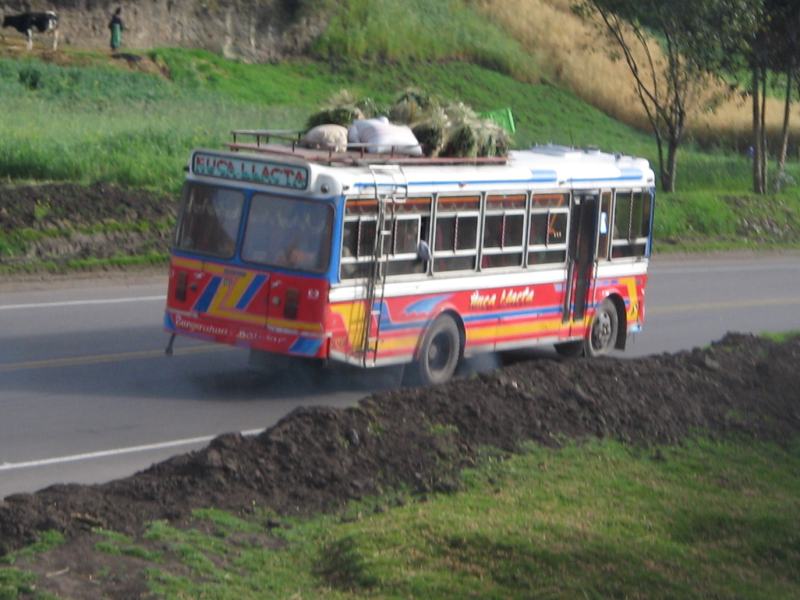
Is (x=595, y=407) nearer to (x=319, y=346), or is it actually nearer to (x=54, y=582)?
(x=319, y=346)

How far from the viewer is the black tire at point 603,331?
17.9 meters

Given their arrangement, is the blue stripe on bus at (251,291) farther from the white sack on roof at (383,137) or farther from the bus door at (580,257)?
the bus door at (580,257)

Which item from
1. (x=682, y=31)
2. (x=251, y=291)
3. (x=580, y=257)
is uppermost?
(x=682, y=31)

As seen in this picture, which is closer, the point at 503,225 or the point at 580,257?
the point at 503,225

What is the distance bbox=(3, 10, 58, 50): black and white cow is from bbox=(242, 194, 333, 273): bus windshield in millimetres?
37791

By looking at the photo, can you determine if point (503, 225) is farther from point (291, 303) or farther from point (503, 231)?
point (291, 303)

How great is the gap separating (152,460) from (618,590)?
492 cm

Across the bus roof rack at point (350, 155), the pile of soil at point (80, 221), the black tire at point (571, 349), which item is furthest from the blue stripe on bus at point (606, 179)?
the pile of soil at point (80, 221)

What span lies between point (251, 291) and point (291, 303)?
1.58 ft

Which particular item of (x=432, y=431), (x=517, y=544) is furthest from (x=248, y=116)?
(x=517, y=544)

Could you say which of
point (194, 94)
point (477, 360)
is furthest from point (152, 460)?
point (194, 94)

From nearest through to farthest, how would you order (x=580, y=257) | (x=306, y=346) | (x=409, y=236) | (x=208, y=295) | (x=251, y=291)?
(x=306, y=346) → (x=251, y=291) → (x=208, y=295) → (x=409, y=236) → (x=580, y=257)

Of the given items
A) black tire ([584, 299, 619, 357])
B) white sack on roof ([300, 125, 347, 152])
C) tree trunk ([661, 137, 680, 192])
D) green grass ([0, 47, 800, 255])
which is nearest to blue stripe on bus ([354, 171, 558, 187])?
white sack on roof ([300, 125, 347, 152])

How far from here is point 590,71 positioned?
64.3m
